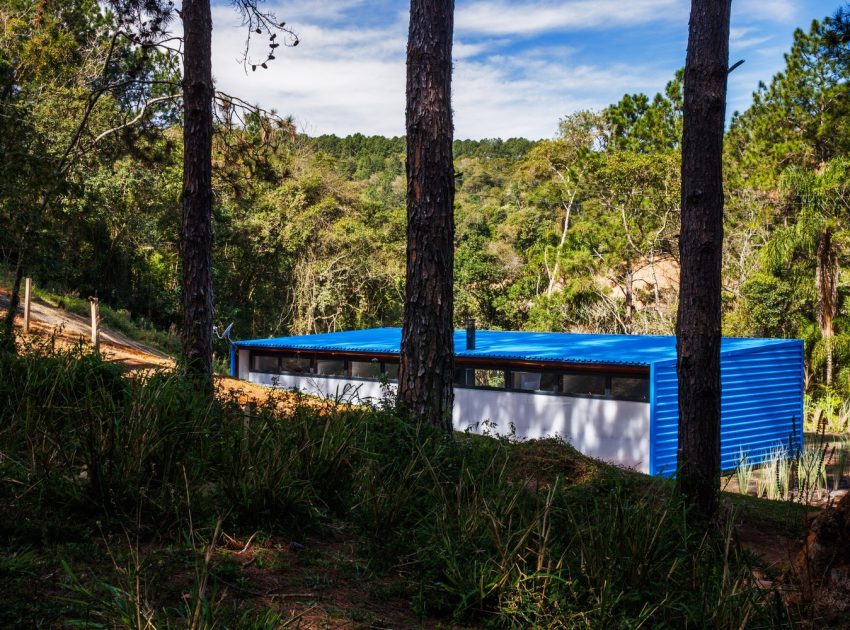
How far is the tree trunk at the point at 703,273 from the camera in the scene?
527 cm

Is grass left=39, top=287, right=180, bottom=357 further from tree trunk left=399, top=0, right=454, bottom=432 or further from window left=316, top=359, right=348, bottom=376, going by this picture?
tree trunk left=399, top=0, right=454, bottom=432

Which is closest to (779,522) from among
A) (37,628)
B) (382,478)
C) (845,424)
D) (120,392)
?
(382,478)

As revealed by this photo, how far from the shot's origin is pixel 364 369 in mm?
17844

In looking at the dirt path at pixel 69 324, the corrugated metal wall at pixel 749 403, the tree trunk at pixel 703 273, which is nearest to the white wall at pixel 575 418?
the corrugated metal wall at pixel 749 403

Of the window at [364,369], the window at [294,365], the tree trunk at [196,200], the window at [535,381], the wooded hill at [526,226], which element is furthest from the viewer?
the wooded hill at [526,226]

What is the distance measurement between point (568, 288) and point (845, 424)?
13.4 meters

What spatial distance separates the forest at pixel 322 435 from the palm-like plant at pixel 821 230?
0.08 meters

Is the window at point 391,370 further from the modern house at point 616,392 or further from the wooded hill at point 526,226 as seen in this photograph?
the wooded hill at point 526,226

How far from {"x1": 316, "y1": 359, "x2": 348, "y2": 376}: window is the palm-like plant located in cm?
1192

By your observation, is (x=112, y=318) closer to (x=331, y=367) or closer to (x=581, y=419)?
(x=331, y=367)

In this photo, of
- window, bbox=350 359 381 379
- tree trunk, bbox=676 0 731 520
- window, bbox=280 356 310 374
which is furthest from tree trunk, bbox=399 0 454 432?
window, bbox=280 356 310 374

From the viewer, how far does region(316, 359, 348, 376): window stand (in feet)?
60.2

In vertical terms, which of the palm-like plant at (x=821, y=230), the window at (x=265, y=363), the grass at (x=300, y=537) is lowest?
the window at (x=265, y=363)

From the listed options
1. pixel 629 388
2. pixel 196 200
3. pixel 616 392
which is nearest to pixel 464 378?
pixel 616 392
